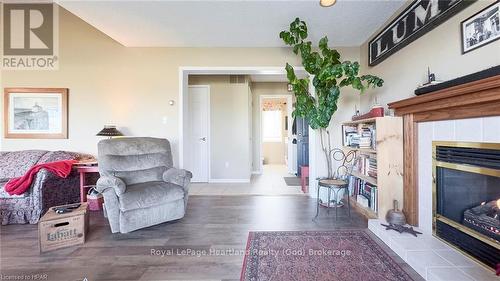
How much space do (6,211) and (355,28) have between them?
4.73 m

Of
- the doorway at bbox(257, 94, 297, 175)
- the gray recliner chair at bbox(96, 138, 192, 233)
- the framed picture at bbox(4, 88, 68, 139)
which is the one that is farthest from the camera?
the doorway at bbox(257, 94, 297, 175)

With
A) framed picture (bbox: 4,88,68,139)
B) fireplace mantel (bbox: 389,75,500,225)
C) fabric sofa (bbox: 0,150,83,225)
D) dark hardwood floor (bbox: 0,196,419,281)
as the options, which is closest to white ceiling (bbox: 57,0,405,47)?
fireplace mantel (bbox: 389,75,500,225)

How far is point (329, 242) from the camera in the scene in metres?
2.03

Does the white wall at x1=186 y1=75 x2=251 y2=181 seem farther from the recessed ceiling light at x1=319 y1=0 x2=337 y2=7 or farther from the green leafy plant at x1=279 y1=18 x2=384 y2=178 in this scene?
the recessed ceiling light at x1=319 y1=0 x2=337 y2=7

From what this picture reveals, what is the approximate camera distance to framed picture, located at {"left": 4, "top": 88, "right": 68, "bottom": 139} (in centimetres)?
352

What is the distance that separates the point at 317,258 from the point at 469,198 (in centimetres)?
120

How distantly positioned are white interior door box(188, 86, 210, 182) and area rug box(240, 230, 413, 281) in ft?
9.33

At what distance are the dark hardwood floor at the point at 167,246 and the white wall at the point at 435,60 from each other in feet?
5.02

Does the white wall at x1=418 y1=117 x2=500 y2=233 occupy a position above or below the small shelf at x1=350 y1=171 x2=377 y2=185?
above

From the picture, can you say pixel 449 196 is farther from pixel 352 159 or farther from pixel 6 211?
pixel 6 211

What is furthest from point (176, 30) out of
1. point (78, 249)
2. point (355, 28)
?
point (78, 249)

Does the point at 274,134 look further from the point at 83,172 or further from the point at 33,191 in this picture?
the point at 33,191

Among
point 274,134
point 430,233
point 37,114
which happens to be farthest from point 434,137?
point 274,134

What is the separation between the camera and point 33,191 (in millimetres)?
2484
